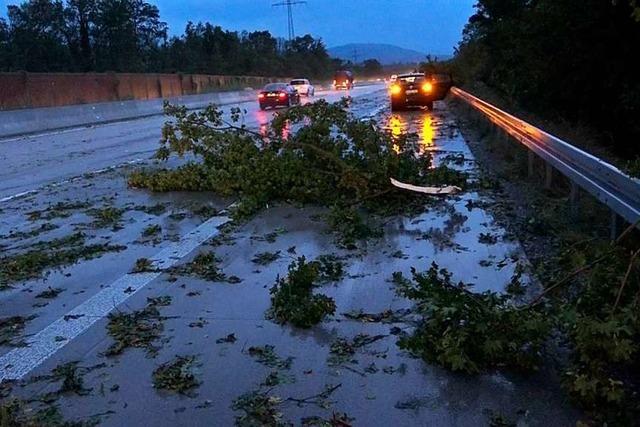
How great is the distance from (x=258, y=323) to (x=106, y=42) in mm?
66951

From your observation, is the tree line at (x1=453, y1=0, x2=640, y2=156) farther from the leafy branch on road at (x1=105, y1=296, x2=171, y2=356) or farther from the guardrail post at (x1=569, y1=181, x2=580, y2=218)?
the leafy branch on road at (x1=105, y1=296, x2=171, y2=356)

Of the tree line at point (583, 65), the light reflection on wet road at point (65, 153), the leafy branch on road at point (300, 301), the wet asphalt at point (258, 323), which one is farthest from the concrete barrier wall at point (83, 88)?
the leafy branch on road at point (300, 301)

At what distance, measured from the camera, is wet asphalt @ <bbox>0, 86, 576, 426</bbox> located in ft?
13.9

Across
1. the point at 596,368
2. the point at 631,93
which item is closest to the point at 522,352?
the point at 596,368

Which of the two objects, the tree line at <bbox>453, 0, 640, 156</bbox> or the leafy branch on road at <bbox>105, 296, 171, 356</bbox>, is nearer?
the leafy branch on road at <bbox>105, 296, 171, 356</bbox>

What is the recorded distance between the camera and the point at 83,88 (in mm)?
38906

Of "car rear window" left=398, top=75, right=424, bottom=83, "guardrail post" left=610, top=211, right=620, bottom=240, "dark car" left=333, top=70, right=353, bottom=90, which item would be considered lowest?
"dark car" left=333, top=70, right=353, bottom=90

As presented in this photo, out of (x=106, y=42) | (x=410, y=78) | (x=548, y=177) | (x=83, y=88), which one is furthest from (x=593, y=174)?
(x=106, y=42)

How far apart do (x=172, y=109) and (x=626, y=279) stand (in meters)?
8.52

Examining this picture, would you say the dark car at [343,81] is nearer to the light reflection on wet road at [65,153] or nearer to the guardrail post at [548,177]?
the light reflection on wet road at [65,153]

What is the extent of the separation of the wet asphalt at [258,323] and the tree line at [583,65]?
737cm

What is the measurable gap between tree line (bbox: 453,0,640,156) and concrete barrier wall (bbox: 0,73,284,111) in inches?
824

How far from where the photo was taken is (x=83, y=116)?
1342 inches

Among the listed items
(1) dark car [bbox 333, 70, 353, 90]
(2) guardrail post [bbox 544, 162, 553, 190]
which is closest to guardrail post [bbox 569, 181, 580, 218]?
(2) guardrail post [bbox 544, 162, 553, 190]
